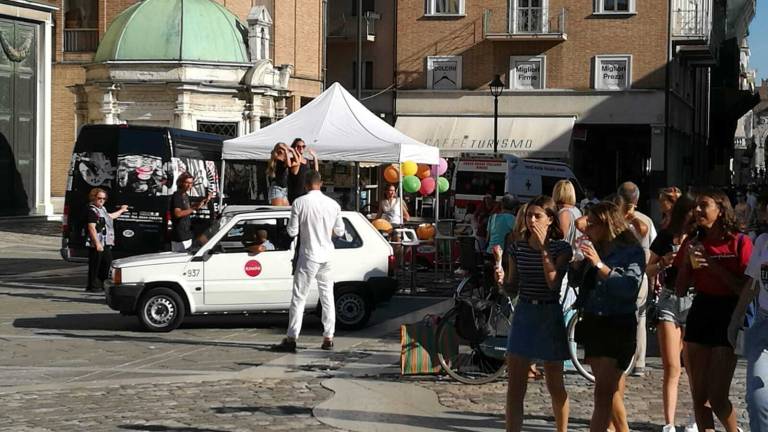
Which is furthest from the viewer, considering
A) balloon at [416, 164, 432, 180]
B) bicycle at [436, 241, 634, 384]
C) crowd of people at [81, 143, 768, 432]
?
balloon at [416, 164, 432, 180]

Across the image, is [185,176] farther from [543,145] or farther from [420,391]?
[543,145]

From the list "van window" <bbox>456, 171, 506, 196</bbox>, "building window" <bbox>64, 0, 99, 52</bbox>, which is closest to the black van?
"van window" <bbox>456, 171, 506, 196</bbox>

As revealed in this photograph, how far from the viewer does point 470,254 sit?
1381cm

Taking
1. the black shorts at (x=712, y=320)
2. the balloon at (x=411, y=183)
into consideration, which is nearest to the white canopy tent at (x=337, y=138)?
the balloon at (x=411, y=183)

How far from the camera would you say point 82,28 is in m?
46.7

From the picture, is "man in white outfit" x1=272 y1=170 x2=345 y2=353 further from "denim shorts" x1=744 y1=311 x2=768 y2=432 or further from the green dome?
the green dome

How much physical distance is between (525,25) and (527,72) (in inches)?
71.5

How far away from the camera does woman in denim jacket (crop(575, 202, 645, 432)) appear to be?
24.3 feet

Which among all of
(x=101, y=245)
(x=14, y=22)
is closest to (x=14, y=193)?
(x=14, y=22)

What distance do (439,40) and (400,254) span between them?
99.4 feet

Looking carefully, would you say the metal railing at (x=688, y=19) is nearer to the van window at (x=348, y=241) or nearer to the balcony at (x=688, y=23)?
the balcony at (x=688, y=23)

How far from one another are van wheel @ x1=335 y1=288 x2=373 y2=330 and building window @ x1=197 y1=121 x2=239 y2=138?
67.2 ft

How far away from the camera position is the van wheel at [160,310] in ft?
48.2

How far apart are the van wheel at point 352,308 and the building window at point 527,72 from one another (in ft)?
115
